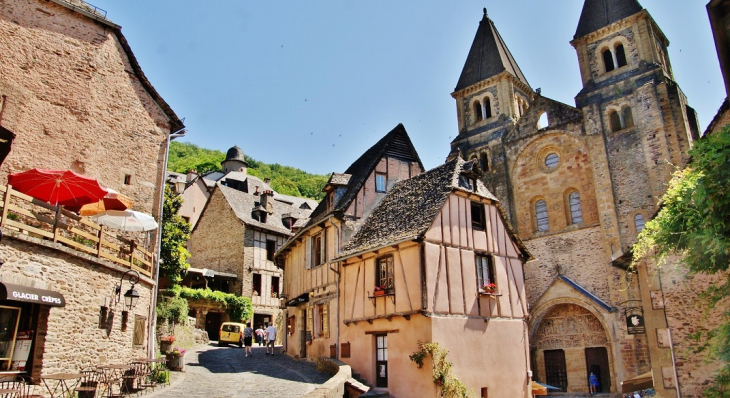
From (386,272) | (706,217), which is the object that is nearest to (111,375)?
(386,272)

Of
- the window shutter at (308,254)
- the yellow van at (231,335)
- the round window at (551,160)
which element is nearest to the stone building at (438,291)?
the window shutter at (308,254)

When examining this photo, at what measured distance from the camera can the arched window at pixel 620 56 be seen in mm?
25028

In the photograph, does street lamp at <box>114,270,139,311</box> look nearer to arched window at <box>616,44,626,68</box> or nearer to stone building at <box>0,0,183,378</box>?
stone building at <box>0,0,183,378</box>

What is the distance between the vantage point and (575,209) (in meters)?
24.9

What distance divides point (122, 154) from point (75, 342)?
6314 mm

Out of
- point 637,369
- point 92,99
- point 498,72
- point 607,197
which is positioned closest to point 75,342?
point 92,99

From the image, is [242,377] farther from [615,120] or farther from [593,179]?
[615,120]

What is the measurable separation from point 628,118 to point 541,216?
575 centimetres

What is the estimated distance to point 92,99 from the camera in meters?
15.0

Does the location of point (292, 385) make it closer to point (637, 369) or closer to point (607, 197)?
point (637, 369)

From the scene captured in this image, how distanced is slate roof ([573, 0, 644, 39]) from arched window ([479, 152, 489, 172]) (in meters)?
7.18

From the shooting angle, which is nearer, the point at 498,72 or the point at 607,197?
the point at 607,197

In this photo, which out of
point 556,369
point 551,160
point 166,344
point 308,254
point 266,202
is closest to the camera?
point 166,344

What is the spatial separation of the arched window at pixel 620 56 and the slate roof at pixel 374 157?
1170cm
